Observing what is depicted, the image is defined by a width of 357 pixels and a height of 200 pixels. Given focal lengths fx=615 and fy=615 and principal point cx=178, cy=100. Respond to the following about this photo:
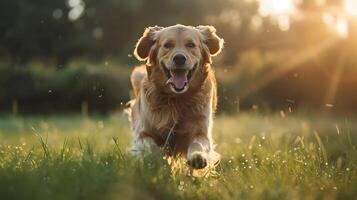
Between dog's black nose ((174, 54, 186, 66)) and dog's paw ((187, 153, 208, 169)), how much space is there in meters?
1.25

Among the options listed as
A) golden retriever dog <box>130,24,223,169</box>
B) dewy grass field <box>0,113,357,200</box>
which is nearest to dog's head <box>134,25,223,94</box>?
golden retriever dog <box>130,24,223,169</box>

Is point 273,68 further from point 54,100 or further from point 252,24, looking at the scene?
point 252,24

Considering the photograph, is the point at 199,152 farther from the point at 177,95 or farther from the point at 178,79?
the point at 177,95

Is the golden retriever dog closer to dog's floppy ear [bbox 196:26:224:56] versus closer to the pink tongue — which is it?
the pink tongue

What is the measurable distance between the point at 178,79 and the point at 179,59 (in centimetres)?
25

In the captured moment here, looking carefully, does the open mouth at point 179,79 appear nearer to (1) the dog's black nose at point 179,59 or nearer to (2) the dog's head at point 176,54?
(2) the dog's head at point 176,54

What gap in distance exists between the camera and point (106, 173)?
13.8 feet

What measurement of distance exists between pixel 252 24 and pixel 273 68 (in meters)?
27.9

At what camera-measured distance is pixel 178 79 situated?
6.23 meters

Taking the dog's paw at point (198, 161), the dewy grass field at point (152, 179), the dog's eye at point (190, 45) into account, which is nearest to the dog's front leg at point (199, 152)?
the dog's paw at point (198, 161)

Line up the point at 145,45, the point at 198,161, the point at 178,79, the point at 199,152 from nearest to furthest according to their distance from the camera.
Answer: the point at 198,161 → the point at 199,152 → the point at 178,79 → the point at 145,45

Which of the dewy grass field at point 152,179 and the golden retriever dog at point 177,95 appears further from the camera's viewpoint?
the golden retriever dog at point 177,95

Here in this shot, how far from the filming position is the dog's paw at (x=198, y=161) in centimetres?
513

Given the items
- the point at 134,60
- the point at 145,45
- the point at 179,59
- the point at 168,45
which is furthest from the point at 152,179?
the point at 134,60
